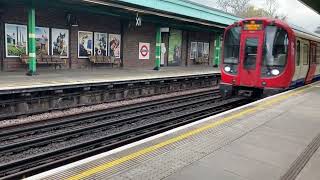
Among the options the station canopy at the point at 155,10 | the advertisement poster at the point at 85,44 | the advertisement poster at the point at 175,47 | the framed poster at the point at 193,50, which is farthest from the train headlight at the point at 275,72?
the framed poster at the point at 193,50

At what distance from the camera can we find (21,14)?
1619 cm

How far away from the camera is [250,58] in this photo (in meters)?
12.2

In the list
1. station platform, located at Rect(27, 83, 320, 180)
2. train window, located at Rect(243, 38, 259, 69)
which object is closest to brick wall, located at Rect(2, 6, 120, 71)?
train window, located at Rect(243, 38, 259, 69)

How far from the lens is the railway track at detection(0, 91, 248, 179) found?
6004mm

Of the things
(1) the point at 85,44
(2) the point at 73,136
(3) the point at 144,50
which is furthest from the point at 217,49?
(2) the point at 73,136

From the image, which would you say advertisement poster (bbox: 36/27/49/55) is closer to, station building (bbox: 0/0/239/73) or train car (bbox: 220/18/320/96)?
station building (bbox: 0/0/239/73)

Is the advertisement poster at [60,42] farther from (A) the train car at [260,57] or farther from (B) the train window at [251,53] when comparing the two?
(B) the train window at [251,53]

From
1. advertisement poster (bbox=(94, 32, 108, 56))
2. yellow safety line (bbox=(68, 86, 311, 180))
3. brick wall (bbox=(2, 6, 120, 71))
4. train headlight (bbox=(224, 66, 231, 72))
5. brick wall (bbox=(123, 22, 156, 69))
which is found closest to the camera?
yellow safety line (bbox=(68, 86, 311, 180))

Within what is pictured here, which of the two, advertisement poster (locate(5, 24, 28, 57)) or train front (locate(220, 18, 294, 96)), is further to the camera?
advertisement poster (locate(5, 24, 28, 57))

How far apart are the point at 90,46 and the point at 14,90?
10.0m

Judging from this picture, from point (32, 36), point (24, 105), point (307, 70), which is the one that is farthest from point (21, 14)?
point (307, 70)

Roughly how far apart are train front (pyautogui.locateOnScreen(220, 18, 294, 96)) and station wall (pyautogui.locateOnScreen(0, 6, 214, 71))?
30.0 feet

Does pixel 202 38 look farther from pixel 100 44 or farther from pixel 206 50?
pixel 100 44

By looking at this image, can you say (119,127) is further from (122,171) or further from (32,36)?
(32,36)
